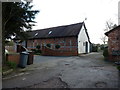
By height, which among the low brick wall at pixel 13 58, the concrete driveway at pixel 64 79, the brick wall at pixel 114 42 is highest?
the brick wall at pixel 114 42

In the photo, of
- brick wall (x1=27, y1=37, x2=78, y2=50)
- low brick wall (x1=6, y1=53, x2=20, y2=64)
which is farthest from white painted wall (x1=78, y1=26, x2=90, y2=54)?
low brick wall (x1=6, y1=53, x2=20, y2=64)

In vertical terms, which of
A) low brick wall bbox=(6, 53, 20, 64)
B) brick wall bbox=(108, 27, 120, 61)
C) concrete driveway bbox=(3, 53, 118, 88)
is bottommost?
concrete driveway bbox=(3, 53, 118, 88)

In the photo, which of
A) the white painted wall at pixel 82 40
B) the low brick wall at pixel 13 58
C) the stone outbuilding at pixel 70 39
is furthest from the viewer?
the white painted wall at pixel 82 40

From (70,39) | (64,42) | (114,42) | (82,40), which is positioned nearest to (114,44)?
(114,42)

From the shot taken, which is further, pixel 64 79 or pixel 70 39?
pixel 70 39

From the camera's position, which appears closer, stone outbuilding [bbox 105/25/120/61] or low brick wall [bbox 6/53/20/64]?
low brick wall [bbox 6/53/20/64]

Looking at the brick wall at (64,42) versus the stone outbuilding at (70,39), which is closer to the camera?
the stone outbuilding at (70,39)

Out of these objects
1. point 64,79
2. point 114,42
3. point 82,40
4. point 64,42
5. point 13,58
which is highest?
point 82,40

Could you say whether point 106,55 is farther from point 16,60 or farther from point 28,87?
point 28,87

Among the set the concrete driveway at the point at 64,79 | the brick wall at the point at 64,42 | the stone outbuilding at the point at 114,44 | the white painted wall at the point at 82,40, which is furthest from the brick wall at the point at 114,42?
the white painted wall at the point at 82,40

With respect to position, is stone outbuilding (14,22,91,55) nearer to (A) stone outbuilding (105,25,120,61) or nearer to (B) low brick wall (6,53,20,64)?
(A) stone outbuilding (105,25,120,61)

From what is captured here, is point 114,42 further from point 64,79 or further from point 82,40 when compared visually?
point 82,40

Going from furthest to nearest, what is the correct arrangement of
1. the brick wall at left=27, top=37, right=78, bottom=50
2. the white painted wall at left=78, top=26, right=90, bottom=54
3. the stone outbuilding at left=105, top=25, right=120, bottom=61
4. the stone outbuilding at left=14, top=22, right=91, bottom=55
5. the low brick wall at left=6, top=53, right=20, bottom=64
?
the white painted wall at left=78, top=26, right=90, bottom=54 → the brick wall at left=27, top=37, right=78, bottom=50 → the stone outbuilding at left=14, top=22, right=91, bottom=55 → the stone outbuilding at left=105, top=25, right=120, bottom=61 → the low brick wall at left=6, top=53, right=20, bottom=64

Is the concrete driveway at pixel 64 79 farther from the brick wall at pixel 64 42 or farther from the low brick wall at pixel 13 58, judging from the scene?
the brick wall at pixel 64 42
